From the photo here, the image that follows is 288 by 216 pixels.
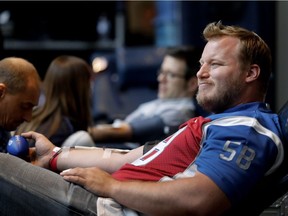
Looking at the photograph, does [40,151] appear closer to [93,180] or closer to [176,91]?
[93,180]

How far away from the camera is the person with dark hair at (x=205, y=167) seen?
298 centimetres

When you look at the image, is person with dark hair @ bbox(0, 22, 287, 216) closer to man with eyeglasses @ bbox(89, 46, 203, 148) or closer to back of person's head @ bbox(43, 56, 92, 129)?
back of person's head @ bbox(43, 56, 92, 129)

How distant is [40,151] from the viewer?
3.69 meters

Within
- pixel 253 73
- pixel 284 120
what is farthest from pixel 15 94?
pixel 284 120

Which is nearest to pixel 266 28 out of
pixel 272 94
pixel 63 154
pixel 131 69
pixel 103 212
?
pixel 272 94

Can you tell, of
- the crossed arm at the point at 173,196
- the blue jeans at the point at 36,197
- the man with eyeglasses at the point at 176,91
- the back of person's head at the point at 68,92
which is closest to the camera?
the crossed arm at the point at 173,196

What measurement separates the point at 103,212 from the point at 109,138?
2.53m

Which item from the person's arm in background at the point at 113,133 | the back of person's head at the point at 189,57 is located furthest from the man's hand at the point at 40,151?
the back of person's head at the point at 189,57

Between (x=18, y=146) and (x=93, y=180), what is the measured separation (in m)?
0.54

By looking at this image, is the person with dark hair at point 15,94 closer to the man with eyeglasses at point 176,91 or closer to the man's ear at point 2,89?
the man's ear at point 2,89

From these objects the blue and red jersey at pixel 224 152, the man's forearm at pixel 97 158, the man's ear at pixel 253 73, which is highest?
the man's ear at pixel 253 73

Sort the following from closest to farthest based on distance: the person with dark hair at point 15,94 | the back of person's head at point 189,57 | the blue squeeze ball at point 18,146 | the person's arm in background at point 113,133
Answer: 1. the blue squeeze ball at point 18,146
2. the person with dark hair at point 15,94
3. the person's arm in background at point 113,133
4. the back of person's head at point 189,57

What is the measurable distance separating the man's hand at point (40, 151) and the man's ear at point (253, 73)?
3.07 feet

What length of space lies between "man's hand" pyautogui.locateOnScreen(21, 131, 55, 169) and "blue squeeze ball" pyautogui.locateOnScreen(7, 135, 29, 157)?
0.09 metres
